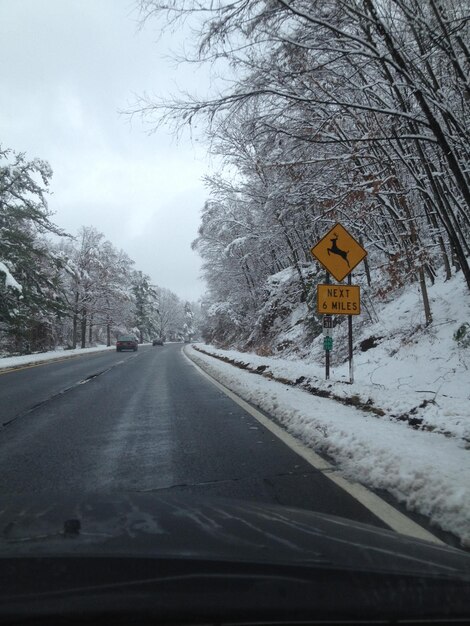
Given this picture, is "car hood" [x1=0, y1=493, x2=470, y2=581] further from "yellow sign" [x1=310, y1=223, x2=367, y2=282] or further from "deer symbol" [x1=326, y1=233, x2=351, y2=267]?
"deer symbol" [x1=326, y1=233, x2=351, y2=267]

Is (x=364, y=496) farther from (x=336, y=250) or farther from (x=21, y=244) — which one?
(x=21, y=244)

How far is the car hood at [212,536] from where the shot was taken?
1.56m

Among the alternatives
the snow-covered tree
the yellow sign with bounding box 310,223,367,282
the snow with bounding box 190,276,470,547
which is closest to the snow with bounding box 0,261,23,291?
the snow-covered tree

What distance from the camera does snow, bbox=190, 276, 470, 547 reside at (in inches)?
134

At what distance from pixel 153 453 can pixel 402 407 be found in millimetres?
3298

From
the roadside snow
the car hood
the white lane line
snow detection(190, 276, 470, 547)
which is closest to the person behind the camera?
the car hood

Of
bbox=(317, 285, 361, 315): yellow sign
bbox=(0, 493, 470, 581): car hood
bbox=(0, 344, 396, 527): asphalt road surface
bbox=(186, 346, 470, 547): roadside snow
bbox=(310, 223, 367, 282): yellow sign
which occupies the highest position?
bbox=(310, 223, 367, 282): yellow sign

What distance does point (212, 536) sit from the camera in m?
1.77

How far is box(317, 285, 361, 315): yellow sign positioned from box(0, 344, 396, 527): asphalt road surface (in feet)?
8.26

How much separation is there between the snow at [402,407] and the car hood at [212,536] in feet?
3.75

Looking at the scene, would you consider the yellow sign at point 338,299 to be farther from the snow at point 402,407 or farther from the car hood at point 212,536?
the car hood at point 212,536

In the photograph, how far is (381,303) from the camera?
1505 centimetres

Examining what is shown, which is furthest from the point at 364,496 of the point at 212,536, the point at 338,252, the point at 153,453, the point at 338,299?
the point at 338,252

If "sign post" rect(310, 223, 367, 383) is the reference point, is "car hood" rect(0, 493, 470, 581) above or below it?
below
